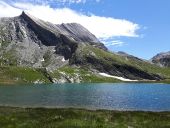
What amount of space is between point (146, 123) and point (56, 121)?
1350 centimetres

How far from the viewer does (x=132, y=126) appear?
4859 centimetres

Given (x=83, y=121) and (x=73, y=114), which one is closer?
(x=83, y=121)

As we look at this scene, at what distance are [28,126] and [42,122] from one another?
323 centimetres

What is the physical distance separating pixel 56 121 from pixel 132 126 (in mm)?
10957

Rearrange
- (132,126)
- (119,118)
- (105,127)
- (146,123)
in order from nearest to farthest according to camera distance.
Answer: (105,127) < (132,126) < (146,123) < (119,118)

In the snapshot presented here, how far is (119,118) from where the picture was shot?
57094mm

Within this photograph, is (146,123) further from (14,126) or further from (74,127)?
(14,126)

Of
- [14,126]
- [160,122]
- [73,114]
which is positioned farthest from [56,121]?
[160,122]

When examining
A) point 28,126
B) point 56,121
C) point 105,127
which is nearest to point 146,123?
point 105,127

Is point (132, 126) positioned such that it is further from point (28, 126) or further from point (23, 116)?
point (23, 116)

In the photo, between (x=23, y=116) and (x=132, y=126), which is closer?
(x=132, y=126)

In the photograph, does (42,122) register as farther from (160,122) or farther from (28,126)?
(160,122)

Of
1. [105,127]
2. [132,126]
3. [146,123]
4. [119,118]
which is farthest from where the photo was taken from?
[119,118]

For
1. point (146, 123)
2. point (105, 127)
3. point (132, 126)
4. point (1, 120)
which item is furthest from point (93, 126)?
point (1, 120)
